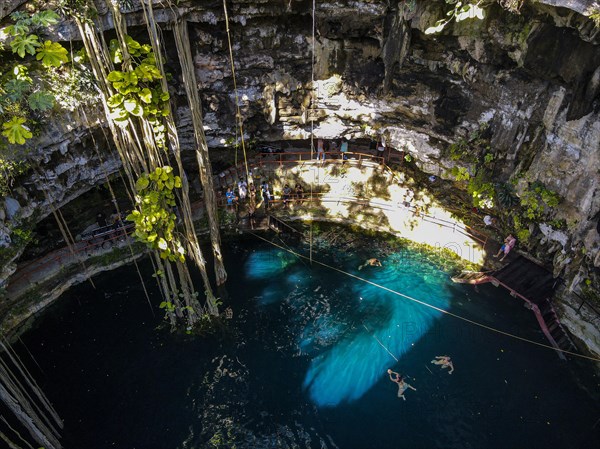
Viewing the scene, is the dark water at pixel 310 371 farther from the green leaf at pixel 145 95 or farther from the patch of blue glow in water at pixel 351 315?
the green leaf at pixel 145 95

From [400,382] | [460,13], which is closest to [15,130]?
[400,382]

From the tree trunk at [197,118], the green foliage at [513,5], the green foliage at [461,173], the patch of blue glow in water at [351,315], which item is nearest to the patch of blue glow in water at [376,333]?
the patch of blue glow in water at [351,315]

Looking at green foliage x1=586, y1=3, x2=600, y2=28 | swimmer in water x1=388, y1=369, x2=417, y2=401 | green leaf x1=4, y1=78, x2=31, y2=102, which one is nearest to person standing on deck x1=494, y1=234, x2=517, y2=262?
swimmer in water x1=388, y1=369, x2=417, y2=401

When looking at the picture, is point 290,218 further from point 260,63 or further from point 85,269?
point 85,269

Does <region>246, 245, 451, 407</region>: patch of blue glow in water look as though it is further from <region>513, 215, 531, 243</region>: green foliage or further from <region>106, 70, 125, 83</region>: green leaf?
<region>106, 70, 125, 83</region>: green leaf

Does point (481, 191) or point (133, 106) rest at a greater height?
point (133, 106)

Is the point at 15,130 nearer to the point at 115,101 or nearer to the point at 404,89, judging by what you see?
the point at 115,101
